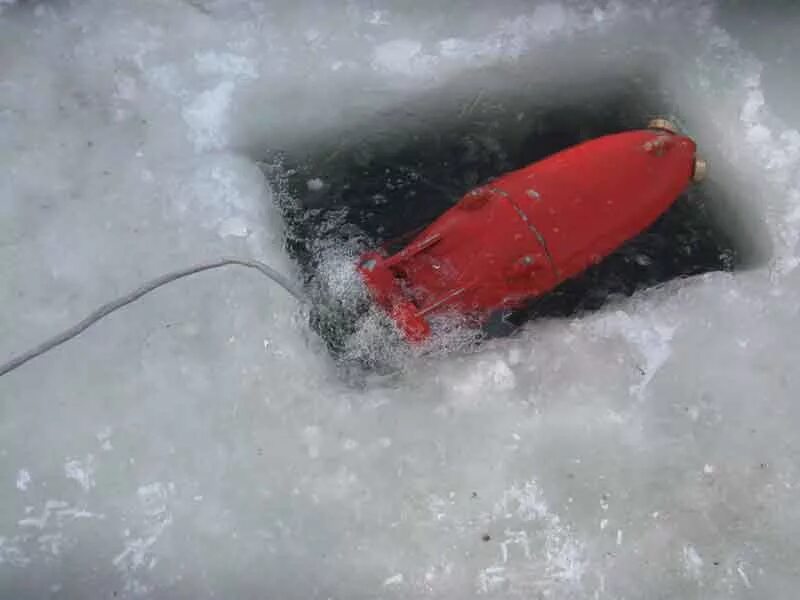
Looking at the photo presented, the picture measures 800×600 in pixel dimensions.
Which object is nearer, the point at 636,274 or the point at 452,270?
the point at 452,270

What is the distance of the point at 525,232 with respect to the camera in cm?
111

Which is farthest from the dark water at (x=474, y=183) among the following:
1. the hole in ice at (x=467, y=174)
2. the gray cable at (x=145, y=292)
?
the gray cable at (x=145, y=292)

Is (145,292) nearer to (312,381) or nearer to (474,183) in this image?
(312,381)

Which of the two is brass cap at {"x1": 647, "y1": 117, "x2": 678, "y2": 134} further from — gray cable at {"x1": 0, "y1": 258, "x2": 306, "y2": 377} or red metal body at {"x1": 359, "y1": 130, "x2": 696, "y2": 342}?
gray cable at {"x1": 0, "y1": 258, "x2": 306, "y2": 377}

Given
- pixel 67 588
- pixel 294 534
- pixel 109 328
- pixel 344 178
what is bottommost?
pixel 67 588

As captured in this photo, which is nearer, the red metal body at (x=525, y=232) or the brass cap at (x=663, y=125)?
the red metal body at (x=525, y=232)

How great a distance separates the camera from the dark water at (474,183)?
1.29m

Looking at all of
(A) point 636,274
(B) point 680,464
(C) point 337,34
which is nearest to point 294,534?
(B) point 680,464

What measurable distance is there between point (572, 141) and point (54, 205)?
0.84 meters

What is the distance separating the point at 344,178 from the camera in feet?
4.35

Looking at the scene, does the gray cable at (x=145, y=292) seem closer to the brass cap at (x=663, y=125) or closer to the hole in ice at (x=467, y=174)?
the hole in ice at (x=467, y=174)

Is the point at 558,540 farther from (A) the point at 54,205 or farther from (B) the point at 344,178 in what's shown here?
(A) the point at 54,205

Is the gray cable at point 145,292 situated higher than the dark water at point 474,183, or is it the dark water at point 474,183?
the dark water at point 474,183

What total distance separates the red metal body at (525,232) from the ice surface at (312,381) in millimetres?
96
